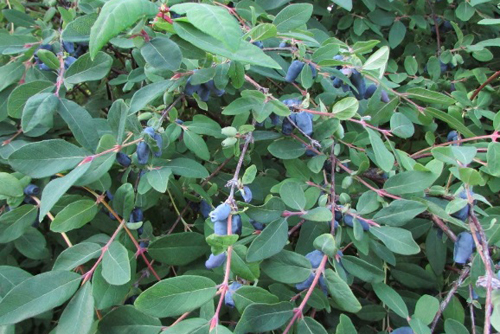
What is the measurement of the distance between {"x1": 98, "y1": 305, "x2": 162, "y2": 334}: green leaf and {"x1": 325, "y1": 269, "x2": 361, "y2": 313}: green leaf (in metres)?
0.30


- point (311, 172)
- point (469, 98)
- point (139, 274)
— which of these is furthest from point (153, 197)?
point (469, 98)

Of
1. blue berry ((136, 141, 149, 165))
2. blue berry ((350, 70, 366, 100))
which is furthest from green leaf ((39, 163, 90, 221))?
blue berry ((350, 70, 366, 100))

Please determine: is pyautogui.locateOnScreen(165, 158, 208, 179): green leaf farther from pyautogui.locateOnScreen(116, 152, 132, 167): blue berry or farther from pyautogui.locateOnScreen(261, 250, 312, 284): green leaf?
pyautogui.locateOnScreen(261, 250, 312, 284): green leaf

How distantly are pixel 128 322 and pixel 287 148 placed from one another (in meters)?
0.50

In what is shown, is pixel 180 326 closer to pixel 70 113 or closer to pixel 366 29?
pixel 70 113

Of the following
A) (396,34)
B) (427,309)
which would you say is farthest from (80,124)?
(396,34)

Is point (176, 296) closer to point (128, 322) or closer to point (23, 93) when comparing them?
point (128, 322)

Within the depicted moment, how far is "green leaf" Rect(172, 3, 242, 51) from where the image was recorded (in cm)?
57

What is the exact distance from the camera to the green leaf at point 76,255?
804 millimetres

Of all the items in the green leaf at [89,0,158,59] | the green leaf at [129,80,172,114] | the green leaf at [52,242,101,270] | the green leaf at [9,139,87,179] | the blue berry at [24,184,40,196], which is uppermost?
the green leaf at [89,0,158,59]

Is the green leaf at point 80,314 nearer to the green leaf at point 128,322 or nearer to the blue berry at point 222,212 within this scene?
the green leaf at point 128,322

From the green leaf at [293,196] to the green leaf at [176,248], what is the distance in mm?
204

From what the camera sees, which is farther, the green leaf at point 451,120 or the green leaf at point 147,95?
the green leaf at point 451,120

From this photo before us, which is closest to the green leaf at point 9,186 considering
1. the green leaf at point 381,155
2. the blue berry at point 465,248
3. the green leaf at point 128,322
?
the green leaf at point 128,322
